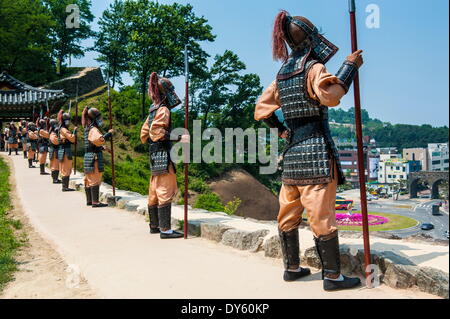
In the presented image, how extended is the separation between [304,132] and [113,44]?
34210 mm

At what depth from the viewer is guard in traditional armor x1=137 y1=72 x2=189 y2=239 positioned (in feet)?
19.3

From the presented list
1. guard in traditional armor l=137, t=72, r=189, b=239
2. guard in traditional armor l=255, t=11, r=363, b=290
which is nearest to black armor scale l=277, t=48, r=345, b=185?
guard in traditional armor l=255, t=11, r=363, b=290

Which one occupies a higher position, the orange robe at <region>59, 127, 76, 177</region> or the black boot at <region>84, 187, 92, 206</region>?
the orange robe at <region>59, 127, 76, 177</region>

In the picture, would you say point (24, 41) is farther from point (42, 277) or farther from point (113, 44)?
point (42, 277)

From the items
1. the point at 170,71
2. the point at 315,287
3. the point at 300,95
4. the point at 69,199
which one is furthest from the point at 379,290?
the point at 170,71

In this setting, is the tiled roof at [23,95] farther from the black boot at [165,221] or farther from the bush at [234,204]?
the black boot at [165,221]

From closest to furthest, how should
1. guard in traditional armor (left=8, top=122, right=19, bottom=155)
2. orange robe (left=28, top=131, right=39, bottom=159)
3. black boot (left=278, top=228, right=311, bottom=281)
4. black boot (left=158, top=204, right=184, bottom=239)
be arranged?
black boot (left=278, top=228, right=311, bottom=281) < black boot (left=158, top=204, right=184, bottom=239) < orange robe (left=28, top=131, right=39, bottom=159) < guard in traditional armor (left=8, top=122, right=19, bottom=155)

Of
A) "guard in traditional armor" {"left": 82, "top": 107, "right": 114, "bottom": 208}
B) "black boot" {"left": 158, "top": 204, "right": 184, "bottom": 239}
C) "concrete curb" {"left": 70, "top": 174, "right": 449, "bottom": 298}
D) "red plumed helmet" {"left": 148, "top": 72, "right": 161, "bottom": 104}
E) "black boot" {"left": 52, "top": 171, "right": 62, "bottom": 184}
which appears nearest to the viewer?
"concrete curb" {"left": 70, "top": 174, "right": 449, "bottom": 298}

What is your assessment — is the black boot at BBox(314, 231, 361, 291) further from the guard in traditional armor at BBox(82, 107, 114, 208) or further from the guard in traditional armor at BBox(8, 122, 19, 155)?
the guard in traditional armor at BBox(8, 122, 19, 155)

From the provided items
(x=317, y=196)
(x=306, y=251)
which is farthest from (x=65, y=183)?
(x=317, y=196)

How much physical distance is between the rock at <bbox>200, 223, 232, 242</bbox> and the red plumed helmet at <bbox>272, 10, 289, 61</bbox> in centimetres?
260

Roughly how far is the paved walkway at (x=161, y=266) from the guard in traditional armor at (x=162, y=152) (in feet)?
1.37

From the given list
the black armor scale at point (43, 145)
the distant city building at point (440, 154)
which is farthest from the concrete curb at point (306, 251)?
the distant city building at point (440, 154)

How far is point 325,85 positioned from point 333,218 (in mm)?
1152
